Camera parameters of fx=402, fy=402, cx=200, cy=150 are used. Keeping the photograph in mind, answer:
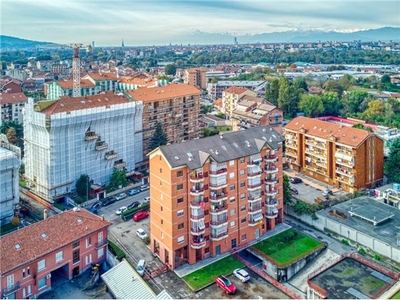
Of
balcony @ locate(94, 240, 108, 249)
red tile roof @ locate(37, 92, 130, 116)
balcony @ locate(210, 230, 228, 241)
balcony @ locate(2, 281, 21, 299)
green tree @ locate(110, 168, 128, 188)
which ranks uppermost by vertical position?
red tile roof @ locate(37, 92, 130, 116)

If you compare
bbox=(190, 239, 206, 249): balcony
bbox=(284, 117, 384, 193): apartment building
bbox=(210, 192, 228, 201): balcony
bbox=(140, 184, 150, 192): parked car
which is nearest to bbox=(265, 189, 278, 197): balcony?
bbox=(210, 192, 228, 201): balcony

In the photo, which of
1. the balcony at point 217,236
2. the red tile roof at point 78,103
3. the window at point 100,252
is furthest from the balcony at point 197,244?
the red tile roof at point 78,103

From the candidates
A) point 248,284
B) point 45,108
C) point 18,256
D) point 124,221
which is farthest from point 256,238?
point 45,108

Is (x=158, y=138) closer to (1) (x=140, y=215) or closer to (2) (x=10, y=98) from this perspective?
(1) (x=140, y=215)

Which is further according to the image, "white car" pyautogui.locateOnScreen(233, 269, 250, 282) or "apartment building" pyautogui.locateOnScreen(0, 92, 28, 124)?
"apartment building" pyautogui.locateOnScreen(0, 92, 28, 124)

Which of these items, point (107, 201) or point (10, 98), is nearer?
point (107, 201)

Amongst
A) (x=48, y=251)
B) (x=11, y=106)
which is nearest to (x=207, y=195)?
(x=48, y=251)

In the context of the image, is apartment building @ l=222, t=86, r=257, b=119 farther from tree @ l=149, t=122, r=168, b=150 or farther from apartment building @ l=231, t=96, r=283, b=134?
tree @ l=149, t=122, r=168, b=150
